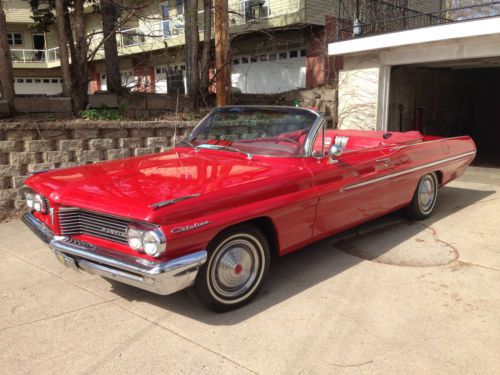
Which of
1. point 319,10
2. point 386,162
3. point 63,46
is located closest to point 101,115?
point 63,46

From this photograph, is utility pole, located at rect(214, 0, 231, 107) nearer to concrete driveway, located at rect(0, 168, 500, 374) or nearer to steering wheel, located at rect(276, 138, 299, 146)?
steering wheel, located at rect(276, 138, 299, 146)

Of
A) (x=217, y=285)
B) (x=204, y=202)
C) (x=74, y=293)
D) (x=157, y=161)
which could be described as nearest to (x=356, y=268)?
(x=217, y=285)

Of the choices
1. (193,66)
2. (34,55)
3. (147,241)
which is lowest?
(147,241)

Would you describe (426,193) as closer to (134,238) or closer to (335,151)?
(335,151)

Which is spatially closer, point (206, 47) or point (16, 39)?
point (206, 47)

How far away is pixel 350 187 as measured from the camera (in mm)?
4293

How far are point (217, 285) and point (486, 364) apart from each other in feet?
6.03

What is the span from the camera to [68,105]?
8195 millimetres

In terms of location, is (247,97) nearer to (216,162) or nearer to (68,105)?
(68,105)

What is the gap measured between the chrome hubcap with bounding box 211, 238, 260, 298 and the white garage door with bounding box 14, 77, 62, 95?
31990 mm

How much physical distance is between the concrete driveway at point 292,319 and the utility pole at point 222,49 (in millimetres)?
4380

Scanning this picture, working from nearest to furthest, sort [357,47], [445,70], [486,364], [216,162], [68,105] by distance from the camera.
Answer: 1. [486,364]
2. [216,162]
3. [68,105]
4. [357,47]
5. [445,70]

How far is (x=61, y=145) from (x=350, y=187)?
4.46 m

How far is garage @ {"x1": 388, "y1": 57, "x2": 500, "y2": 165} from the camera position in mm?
11422
